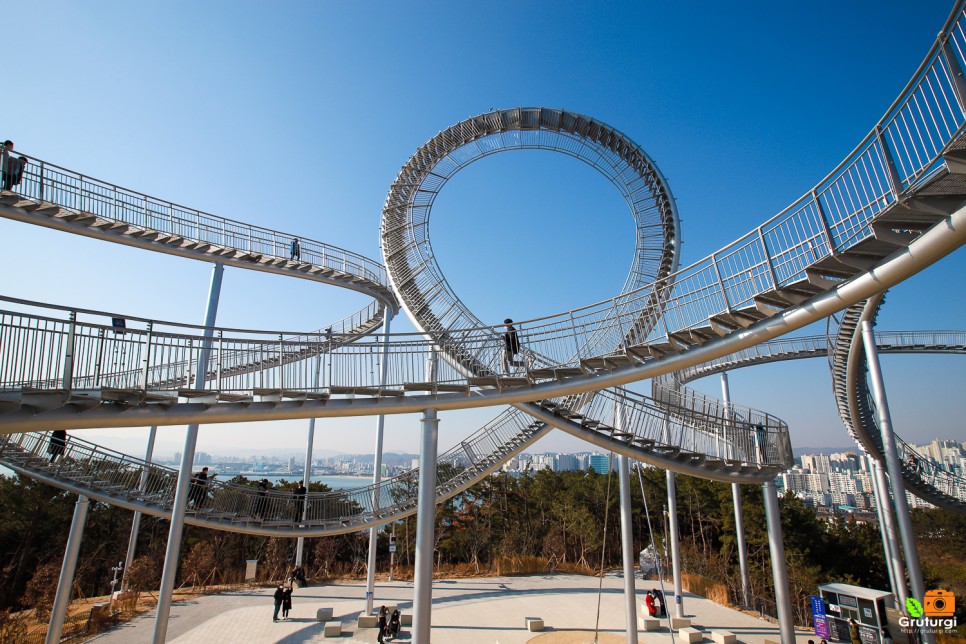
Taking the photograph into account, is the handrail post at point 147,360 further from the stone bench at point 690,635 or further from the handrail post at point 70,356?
the stone bench at point 690,635

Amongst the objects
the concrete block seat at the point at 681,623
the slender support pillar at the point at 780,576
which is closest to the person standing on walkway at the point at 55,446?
the slender support pillar at the point at 780,576

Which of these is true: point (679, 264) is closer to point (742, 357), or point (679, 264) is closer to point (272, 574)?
point (742, 357)

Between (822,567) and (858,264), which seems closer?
(858,264)

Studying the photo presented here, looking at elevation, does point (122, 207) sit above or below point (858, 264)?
above

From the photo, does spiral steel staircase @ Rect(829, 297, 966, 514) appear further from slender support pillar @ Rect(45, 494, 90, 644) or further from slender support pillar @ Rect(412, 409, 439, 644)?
slender support pillar @ Rect(45, 494, 90, 644)

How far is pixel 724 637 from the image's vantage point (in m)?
16.0

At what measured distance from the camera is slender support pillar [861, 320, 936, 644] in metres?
13.8

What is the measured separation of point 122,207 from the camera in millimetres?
13914

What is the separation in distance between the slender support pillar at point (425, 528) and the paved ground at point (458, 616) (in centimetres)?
574

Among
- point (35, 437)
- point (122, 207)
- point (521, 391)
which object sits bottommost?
point (35, 437)

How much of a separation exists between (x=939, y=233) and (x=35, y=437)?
17.9 m

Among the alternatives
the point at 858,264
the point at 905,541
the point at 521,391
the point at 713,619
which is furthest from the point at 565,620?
the point at 858,264

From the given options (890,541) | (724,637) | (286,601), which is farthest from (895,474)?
(286,601)

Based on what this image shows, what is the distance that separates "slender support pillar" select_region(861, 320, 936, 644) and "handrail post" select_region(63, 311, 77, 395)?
18.6 meters
